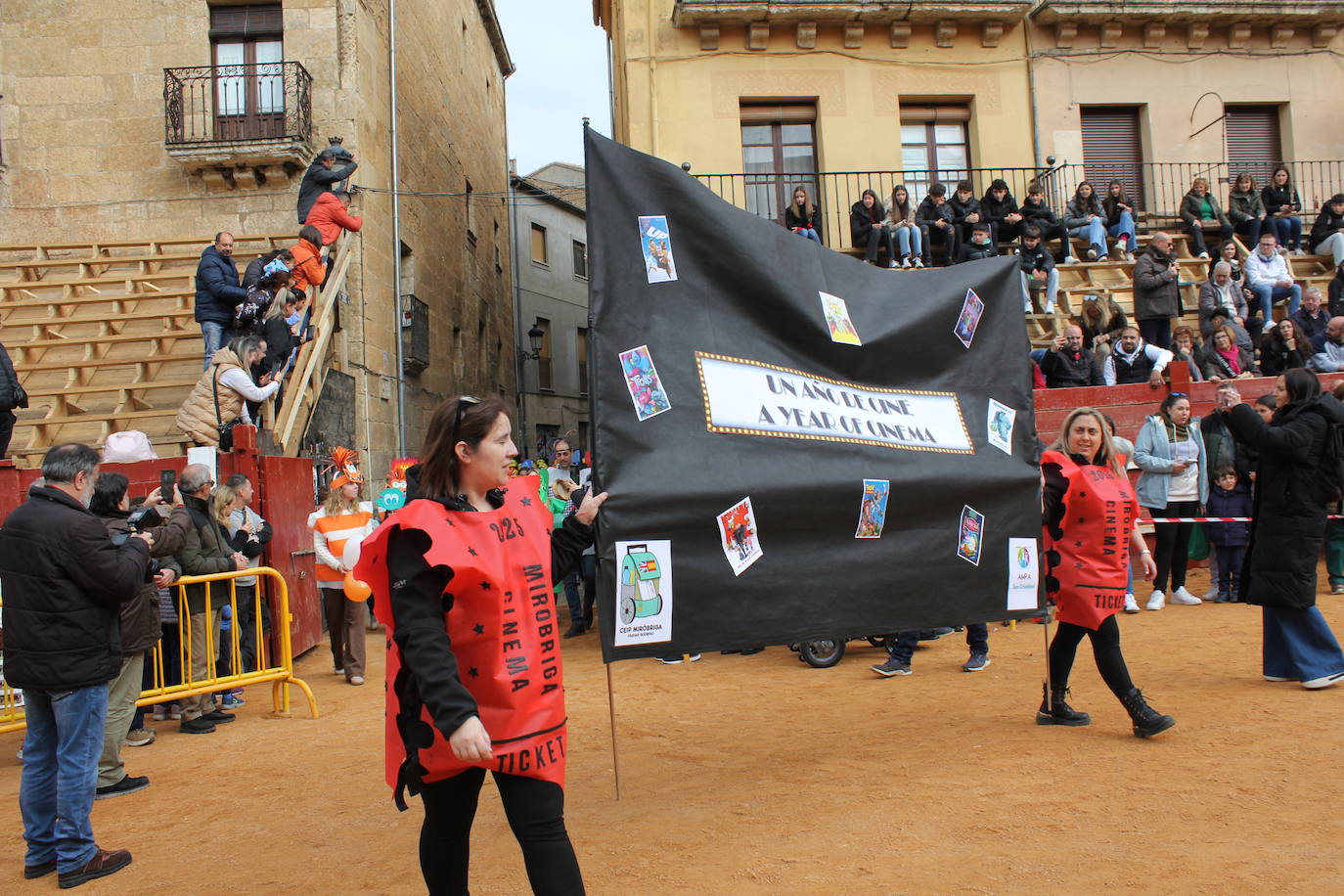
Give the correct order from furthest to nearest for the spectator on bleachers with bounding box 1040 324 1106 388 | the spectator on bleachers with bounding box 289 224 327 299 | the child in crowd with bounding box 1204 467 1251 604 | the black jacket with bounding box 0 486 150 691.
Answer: the spectator on bleachers with bounding box 1040 324 1106 388, the spectator on bleachers with bounding box 289 224 327 299, the child in crowd with bounding box 1204 467 1251 604, the black jacket with bounding box 0 486 150 691

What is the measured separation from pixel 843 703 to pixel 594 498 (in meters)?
3.69

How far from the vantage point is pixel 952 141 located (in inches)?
674

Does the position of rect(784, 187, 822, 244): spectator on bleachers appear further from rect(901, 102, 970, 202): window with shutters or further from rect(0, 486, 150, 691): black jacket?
rect(0, 486, 150, 691): black jacket

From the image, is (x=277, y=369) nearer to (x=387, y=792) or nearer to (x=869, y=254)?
(x=387, y=792)

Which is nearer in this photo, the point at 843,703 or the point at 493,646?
the point at 493,646

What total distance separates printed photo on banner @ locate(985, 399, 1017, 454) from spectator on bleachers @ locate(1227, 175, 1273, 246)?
13.1m

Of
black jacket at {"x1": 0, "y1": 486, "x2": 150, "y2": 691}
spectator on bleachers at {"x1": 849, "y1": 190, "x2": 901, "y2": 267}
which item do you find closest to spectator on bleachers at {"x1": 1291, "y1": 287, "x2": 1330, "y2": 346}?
spectator on bleachers at {"x1": 849, "y1": 190, "x2": 901, "y2": 267}

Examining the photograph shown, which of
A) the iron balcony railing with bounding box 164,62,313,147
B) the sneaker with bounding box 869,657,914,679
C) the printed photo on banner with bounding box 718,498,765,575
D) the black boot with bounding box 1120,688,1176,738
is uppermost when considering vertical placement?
the iron balcony railing with bounding box 164,62,313,147

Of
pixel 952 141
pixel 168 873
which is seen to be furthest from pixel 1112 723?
pixel 952 141

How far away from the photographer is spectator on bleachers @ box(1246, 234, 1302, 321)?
13898 millimetres

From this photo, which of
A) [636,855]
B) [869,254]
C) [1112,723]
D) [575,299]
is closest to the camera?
[636,855]

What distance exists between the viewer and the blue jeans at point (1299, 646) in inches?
247

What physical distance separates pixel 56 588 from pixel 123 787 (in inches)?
74.2

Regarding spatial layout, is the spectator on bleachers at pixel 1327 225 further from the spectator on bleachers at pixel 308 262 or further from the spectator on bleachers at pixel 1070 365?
the spectator on bleachers at pixel 308 262
